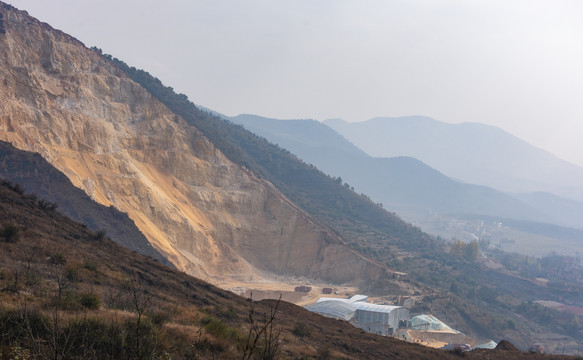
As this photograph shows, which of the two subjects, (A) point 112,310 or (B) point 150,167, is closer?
(A) point 112,310

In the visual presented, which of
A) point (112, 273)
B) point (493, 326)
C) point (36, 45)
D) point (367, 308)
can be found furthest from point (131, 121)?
point (493, 326)

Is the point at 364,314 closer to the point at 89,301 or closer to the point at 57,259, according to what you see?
the point at 57,259

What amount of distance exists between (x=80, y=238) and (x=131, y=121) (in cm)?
3866

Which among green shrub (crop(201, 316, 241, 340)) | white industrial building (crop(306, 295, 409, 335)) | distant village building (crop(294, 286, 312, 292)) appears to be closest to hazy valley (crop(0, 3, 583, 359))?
distant village building (crop(294, 286, 312, 292))

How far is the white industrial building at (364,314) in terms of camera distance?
45150 mm

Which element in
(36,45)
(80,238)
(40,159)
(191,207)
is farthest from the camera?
(191,207)

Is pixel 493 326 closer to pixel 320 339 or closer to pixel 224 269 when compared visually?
pixel 224 269

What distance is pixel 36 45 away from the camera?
174 feet

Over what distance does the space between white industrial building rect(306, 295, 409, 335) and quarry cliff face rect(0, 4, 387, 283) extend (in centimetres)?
1464

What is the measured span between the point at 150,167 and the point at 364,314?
A: 3050cm

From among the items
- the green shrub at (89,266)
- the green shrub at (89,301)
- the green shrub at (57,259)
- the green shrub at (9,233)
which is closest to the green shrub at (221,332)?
the green shrub at (89,301)

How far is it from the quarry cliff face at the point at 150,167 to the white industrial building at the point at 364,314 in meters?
14.6

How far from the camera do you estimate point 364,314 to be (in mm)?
46281

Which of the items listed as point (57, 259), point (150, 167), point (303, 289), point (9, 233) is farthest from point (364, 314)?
point (9, 233)
